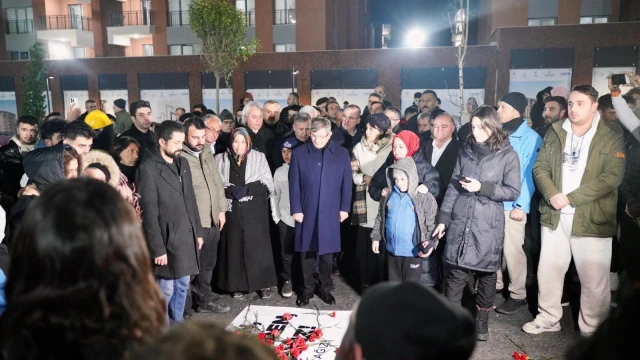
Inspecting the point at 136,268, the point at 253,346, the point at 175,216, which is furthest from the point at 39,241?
the point at 175,216

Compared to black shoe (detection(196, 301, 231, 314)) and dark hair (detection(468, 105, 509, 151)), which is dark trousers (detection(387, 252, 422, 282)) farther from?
black shoe (detection(196, 301, 231, 314))

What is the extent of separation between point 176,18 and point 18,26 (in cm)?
1051

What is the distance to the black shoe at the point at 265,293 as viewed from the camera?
5836 millimetres

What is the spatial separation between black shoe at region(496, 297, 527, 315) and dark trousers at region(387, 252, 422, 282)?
3.55ft

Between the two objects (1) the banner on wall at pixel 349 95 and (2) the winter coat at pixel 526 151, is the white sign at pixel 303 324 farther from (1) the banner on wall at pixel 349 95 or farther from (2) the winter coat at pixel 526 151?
(1) the banner on wall at pixel 349 95

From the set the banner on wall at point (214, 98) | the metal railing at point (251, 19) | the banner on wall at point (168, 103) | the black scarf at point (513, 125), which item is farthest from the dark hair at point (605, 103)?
the metal railing at point (251, 19)

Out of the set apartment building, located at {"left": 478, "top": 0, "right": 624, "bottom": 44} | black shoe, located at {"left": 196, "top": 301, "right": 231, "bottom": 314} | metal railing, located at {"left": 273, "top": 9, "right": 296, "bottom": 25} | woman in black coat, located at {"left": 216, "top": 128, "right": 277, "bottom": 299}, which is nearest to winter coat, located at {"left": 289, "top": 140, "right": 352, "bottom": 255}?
woman in black coat, located at {"left": 216, "top": 128, "right": 277, "bottom": 299}

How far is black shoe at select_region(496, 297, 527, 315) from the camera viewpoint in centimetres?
521

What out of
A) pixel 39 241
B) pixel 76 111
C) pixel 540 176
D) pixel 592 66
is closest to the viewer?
pixel 39 241

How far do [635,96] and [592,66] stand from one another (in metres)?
15.9

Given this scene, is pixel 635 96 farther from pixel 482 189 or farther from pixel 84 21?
pixel 84 21

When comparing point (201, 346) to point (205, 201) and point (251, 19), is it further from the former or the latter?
point (251, 19)

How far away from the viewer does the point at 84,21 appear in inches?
1185

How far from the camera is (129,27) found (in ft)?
96.9
